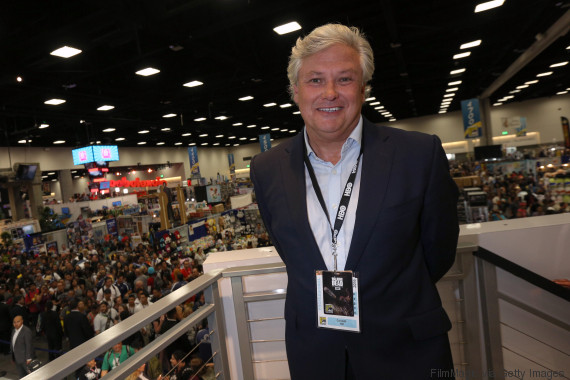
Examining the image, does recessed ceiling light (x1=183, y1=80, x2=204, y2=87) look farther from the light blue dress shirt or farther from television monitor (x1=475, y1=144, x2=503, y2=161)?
television monitor (x1=475, y1=144, x2=503, y2=161)

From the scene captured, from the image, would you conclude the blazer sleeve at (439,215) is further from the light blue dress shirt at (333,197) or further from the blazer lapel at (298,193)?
the blazer lapel at (298,193)

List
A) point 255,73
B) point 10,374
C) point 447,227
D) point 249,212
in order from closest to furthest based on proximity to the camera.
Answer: point 447,227 < point 10,374 < point 255,73 < point 249,212

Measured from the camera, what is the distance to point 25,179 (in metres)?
18.7

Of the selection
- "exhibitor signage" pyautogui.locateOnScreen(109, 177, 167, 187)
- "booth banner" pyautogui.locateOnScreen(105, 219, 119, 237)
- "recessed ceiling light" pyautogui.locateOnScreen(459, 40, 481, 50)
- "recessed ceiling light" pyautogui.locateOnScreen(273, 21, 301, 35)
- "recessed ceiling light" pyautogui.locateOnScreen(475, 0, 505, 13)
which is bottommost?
"booth banner" pyautogui.locateOnScreen(105, 219, 119, 237)

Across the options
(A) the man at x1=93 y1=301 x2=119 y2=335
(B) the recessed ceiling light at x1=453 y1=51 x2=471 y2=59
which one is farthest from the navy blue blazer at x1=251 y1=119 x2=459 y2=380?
(B) the recessed ceiling light at x1=453 y1=51 x2=471 y2=59

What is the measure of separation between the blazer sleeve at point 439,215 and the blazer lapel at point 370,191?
0.14m

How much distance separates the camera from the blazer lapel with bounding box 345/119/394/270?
1.17 metres

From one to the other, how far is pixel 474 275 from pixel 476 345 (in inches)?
14.3

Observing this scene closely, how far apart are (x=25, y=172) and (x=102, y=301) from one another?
15.0m

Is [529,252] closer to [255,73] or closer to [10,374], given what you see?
[10,374]

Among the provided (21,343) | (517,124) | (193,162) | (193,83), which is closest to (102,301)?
(21,343)

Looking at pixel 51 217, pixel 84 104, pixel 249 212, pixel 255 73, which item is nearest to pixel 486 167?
pixel 249 212

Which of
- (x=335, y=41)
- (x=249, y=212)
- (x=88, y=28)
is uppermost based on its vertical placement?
(x=88, y=28)

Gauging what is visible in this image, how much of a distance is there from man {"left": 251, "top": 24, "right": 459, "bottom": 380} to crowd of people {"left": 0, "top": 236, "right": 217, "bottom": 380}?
187 centimetres
